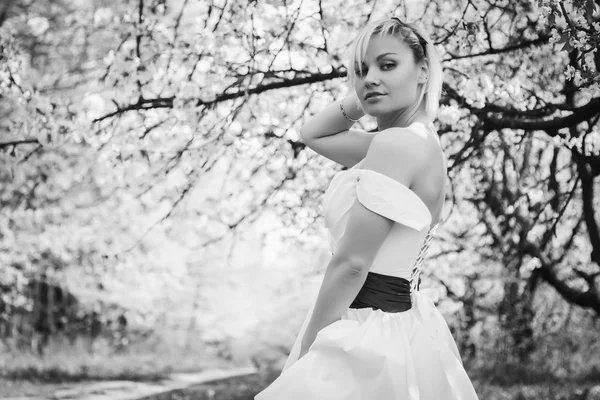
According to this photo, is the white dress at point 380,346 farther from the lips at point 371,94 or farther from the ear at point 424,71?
the ear at point 424,71

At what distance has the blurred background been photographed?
4.02 meters

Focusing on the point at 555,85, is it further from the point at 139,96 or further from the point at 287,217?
the point at 139,96

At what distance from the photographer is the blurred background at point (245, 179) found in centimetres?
402

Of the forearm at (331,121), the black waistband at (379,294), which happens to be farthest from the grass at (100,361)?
the black waistband at (379,294)

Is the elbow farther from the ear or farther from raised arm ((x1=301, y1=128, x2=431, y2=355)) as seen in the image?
the ear

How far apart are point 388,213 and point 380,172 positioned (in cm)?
10

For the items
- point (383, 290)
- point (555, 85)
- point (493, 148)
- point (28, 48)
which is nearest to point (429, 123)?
point (383, 290)

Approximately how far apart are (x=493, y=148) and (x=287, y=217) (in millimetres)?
1624

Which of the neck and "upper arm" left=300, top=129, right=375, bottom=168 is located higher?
the neck

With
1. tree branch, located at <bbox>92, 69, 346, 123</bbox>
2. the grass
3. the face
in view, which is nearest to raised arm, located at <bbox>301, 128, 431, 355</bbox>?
the face

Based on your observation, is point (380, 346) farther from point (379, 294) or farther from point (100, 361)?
Result: point (100, 361)

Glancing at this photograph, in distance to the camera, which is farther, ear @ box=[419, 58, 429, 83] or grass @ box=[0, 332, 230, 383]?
grass @ box=[0, 332, 230, 383]

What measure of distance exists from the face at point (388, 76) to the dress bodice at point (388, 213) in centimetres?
19

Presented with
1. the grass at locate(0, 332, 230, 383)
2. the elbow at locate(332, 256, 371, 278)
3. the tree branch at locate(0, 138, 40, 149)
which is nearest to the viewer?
the elbow at locate(332, 256, 371, 278)
